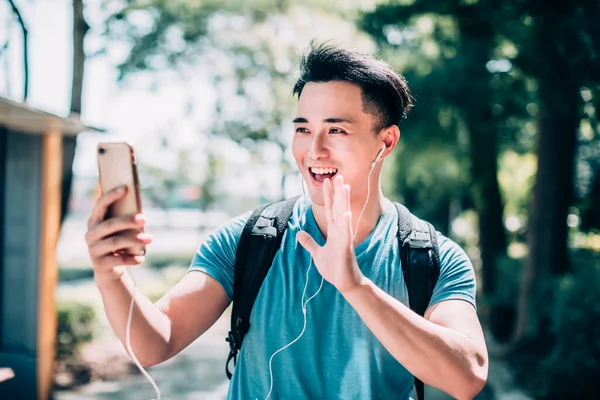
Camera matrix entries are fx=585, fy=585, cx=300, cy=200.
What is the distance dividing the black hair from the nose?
0.19 meters

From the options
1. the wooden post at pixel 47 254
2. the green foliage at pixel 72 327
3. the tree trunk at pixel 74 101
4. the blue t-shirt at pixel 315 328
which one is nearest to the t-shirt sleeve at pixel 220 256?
the blue t-shirt at pixel 315 328

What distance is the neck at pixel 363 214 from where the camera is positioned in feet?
6.65

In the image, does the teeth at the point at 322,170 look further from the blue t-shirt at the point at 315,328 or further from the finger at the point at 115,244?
the finger at the point at 115,244

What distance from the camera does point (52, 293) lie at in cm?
592

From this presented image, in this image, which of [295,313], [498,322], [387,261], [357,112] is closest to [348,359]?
[295,313]

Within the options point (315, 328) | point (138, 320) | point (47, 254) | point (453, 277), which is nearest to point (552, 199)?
point (47, 254)

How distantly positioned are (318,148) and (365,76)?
0.31m

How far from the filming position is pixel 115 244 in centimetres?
138

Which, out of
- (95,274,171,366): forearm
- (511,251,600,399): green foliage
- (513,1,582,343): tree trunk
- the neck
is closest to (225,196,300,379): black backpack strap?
the neck

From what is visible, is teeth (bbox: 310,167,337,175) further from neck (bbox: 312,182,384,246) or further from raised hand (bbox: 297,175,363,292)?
raised hand (bbox: 297,175,363,292)

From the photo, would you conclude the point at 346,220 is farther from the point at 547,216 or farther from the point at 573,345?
the point at 547,216

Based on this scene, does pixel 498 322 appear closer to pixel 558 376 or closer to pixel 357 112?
pixel 558 376

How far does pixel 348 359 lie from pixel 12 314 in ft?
16.6

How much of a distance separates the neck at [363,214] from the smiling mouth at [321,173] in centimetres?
13
